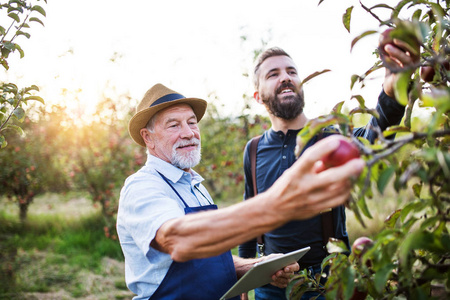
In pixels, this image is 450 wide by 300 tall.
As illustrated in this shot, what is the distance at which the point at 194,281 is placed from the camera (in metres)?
1.44

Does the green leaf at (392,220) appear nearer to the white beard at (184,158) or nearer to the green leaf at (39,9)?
the white beard at (184,158)

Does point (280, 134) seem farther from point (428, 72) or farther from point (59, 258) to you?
point (59, 258)

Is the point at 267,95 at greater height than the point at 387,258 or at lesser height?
greater

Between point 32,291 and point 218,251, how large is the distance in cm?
398

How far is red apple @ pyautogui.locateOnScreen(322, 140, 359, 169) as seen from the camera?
31.3 inches

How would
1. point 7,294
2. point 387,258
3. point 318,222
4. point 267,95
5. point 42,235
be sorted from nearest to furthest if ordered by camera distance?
point 387,258 → point 318,222 → point 267,95 → point 7,294 → point 42,235

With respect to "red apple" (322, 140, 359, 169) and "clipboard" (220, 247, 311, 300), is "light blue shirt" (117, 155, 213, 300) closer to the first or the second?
"clipboard" (220, 247, 311, 300)

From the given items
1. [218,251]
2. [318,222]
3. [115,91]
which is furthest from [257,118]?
[218,251]

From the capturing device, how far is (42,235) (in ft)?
19.0

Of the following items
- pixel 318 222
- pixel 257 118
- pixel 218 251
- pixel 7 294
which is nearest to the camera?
pixel 218 251

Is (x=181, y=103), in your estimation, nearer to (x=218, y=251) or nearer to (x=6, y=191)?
(x=218, y=251)

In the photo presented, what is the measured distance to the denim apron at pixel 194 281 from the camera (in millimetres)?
1418

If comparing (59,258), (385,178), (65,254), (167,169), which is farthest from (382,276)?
(65,254)

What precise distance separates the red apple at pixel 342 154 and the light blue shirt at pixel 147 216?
1.95 ft
